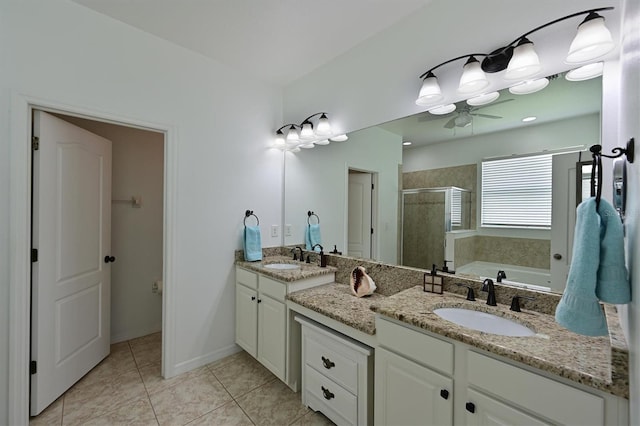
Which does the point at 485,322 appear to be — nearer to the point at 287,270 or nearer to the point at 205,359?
the point at 287,270

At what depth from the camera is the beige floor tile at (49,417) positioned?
168 centimetres

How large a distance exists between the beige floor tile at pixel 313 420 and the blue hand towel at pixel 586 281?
150 centimetres

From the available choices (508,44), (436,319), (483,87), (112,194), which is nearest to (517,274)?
(436,319)

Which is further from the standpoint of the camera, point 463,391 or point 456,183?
point 456,183

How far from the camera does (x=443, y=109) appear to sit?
1694mm

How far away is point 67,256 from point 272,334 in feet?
5.24

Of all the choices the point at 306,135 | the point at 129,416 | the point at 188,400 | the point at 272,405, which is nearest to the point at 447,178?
the point at 306,135

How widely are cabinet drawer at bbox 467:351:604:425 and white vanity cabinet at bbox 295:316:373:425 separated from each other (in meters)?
0.55

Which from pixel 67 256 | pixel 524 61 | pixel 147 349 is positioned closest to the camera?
pixel 524 61

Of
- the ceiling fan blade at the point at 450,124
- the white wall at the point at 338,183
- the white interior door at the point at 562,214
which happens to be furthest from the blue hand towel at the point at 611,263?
the white wall at the point at 338,183

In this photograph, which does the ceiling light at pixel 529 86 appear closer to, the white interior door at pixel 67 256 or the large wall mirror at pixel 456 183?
the large wall mirror at pixel 456 183

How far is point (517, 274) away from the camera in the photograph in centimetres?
142

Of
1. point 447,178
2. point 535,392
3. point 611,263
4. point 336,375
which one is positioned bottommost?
point 336,375

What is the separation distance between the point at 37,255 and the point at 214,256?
1.10 meters
